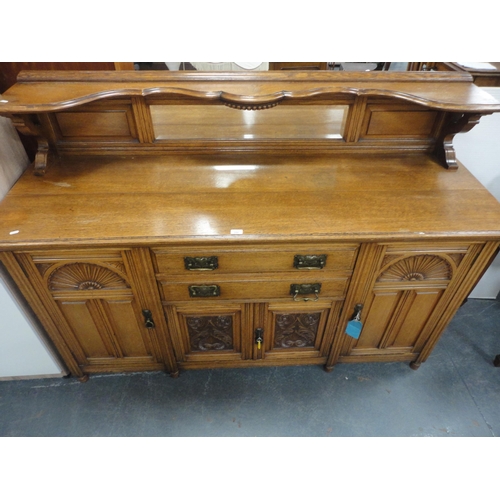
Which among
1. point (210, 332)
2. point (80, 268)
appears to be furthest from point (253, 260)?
point (80, 268)

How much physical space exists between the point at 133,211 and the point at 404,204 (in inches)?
35.8

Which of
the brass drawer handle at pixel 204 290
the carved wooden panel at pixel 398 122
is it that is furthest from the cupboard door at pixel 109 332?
the carved wooden panel at pixel 398 122

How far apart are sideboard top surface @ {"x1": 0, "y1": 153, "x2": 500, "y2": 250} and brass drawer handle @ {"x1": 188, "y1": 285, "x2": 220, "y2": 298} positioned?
0.79 feet

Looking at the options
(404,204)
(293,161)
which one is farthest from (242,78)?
(404,204)

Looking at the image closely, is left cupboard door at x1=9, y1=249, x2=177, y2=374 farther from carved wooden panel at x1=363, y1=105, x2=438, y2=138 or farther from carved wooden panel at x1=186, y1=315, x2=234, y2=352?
carved wooden panel at x1=363, y1=105, x2=438, y2=138

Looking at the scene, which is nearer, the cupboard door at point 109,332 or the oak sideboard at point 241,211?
the oak sideboard at point 241,211

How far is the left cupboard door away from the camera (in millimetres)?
1210

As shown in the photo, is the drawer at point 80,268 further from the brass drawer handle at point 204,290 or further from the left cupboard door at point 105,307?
the brass drawer handle at point 204,290

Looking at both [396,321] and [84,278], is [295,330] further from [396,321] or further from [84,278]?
[84,278]

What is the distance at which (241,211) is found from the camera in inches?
47.5

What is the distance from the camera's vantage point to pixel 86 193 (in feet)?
4.15

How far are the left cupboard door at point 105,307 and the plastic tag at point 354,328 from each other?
2.39ft

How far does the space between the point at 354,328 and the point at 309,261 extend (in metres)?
0.40

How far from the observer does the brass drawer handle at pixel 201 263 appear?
1.21m
